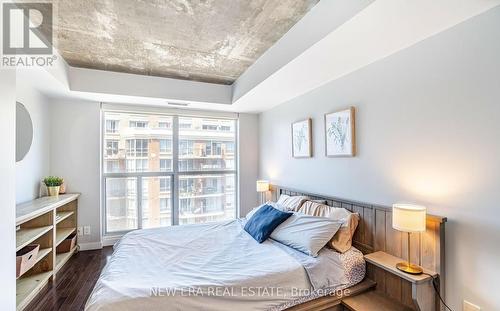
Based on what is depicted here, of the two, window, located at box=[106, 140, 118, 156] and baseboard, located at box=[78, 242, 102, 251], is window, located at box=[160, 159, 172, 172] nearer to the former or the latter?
window, located at box=[106, 140, 118, 156]

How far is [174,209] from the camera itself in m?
4.11

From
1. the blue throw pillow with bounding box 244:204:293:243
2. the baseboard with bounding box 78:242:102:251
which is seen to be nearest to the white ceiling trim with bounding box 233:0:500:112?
the blue throw pillow with bounding box 244:204:293:243

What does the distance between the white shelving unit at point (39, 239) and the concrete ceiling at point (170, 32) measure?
177 cm

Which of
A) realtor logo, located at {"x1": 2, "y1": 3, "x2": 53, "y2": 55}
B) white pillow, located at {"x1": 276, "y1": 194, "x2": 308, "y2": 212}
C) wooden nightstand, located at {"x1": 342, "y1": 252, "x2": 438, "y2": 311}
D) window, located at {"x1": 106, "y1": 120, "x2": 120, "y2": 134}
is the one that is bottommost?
wooden nightstand, located at {"x1": 342, "y1": 252, "x2": 438, "y2": 311}

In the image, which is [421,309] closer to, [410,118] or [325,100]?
[410,118]

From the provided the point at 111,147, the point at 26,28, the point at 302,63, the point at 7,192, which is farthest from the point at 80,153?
the point at 302,63

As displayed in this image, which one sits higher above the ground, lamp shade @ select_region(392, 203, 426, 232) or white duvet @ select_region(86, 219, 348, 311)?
lamp shade @ select_region(392, 203, 426, 232)

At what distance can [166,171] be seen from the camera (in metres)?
4.11

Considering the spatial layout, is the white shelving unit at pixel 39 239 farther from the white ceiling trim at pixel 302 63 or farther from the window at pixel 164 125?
the window at pixel 164 125

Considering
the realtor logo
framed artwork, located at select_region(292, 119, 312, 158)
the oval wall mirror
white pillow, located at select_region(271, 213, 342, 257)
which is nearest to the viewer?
the realtor logo

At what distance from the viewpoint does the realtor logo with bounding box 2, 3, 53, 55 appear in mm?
1682

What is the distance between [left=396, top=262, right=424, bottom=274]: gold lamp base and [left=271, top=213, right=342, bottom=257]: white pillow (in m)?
0.53

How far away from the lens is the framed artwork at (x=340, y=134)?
93.8 inches

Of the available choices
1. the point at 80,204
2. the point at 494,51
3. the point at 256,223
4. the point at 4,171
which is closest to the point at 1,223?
the point at 4,171
